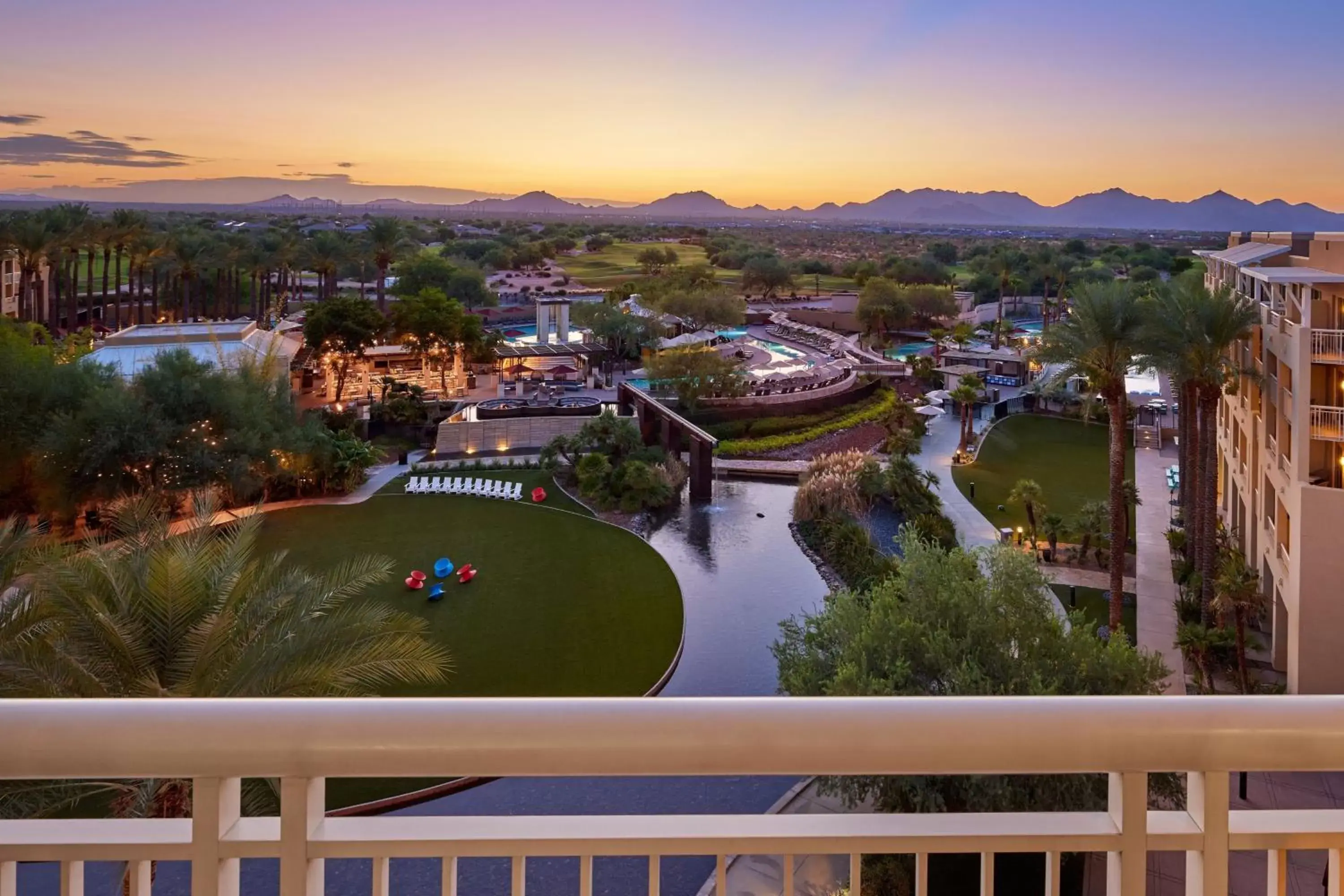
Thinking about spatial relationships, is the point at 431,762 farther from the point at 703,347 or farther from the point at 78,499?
the point at 703,347

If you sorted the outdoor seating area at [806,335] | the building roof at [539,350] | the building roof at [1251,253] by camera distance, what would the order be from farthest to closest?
the outdoor seating area at [806,335]
the building roof at [539,350]
the building roof at [1251,253]

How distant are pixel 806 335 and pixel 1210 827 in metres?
52.3

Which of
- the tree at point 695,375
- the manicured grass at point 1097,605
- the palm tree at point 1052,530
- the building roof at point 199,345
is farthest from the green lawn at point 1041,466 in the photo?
the building roof at point 199,345

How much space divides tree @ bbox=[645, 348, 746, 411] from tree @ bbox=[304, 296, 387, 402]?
10109mm

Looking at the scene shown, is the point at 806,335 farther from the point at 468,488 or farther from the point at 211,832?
the point at 211,832

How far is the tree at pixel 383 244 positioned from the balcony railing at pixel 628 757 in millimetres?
45909

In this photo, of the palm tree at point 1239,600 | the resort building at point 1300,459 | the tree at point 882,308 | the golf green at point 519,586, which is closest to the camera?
the resort building at point 1300,459

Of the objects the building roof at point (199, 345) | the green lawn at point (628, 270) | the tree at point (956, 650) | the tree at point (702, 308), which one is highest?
the green lawn at point (628, 270)

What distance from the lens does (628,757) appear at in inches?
49.0

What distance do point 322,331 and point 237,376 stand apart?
418 inches

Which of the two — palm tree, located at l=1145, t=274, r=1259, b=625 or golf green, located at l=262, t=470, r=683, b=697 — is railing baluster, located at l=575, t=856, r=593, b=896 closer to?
golf green, located at l=262, t=470, r=683, b=697

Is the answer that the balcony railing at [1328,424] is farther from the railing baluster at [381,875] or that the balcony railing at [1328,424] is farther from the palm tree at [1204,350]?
the railing baluster at [381,875]

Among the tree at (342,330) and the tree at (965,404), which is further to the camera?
the tree at (342,330)

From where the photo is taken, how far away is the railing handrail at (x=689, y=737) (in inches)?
48.3
